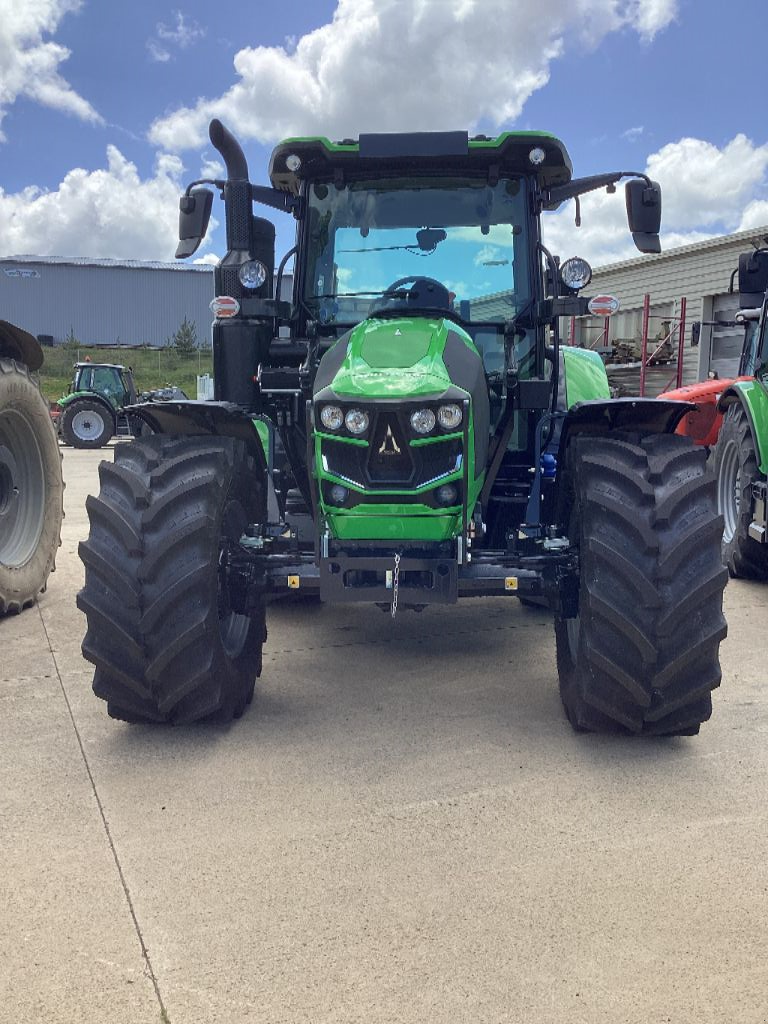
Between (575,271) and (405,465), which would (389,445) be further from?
(575,271)

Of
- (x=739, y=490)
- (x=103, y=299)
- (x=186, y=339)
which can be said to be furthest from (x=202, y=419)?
(x=103, y=299)

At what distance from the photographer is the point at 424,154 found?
14.6 ft

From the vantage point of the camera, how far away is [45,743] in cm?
377

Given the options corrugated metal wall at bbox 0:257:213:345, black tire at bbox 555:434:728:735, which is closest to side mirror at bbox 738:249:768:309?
black tire at bbox 555:434:728:735

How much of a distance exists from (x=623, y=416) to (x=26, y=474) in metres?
4.20

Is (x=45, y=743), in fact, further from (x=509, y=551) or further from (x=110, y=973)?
(x=509, y=551)

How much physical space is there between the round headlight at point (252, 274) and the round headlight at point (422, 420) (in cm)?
127

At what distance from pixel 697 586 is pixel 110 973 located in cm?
234

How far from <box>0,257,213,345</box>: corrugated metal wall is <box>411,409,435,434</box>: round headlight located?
5309cm

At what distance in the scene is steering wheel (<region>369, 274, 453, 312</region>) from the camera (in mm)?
4582

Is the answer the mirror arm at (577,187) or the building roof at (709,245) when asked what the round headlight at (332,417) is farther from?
the building roof at (709,245)

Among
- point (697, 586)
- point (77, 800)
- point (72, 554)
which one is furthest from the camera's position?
point (72, 554)

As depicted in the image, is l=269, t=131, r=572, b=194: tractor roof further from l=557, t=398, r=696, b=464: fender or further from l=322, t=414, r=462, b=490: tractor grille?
l=322, t=414, r=462, b=490: tractor grille

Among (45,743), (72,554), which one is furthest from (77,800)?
(72,554)
